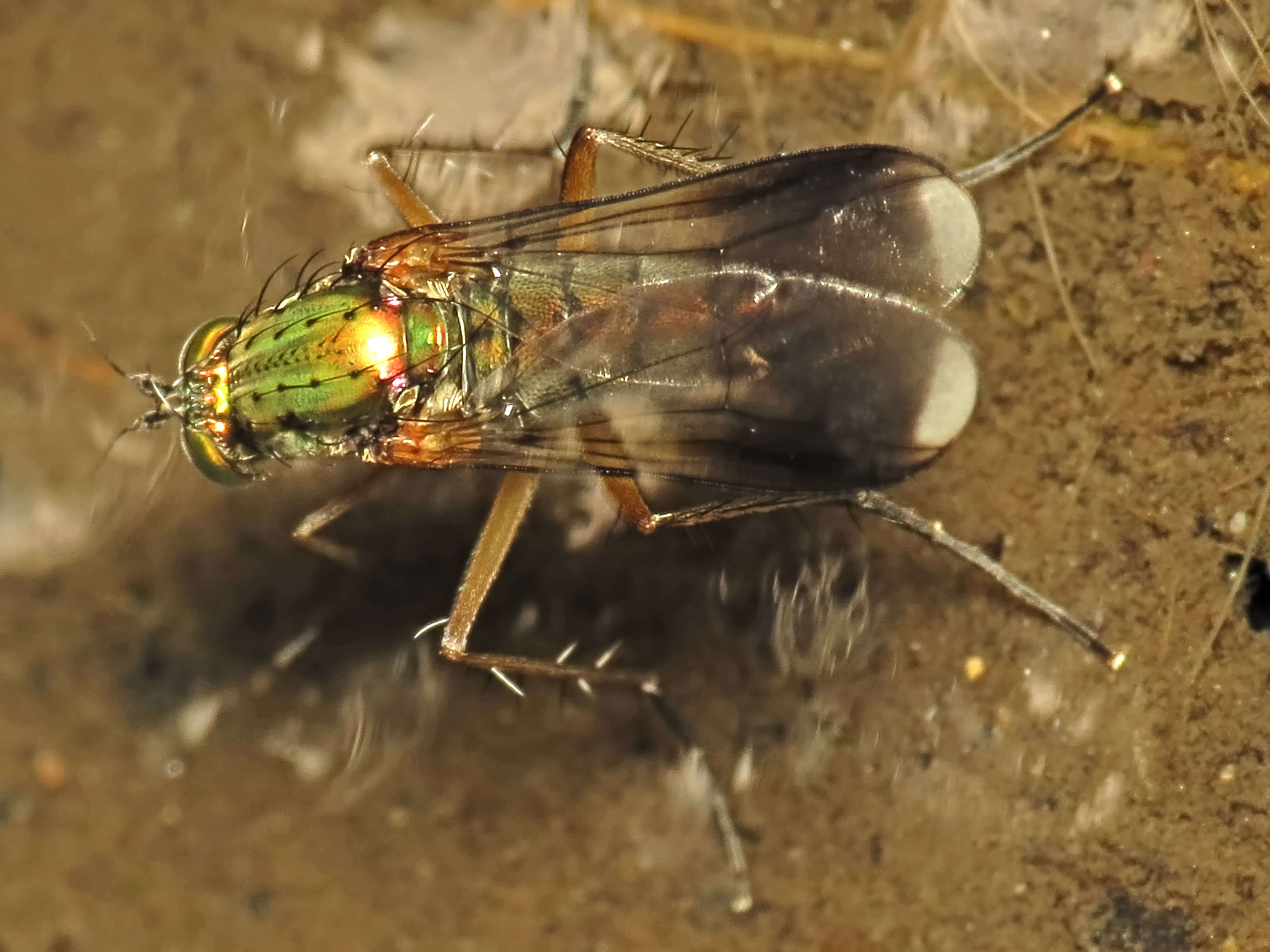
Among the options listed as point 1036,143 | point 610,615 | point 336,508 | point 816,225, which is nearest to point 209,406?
point 336,508

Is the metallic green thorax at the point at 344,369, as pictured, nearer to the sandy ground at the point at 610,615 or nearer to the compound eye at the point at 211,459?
the compound eye at the point at 211,459

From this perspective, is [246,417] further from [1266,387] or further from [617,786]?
[1266,387]

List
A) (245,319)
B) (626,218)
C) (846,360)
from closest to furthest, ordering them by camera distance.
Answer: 1. (846,360)
2. (626,218)
3. (245,319)

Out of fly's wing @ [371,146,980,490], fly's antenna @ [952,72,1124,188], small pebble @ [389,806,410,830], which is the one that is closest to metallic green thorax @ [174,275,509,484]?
fly's wing @ [371,146,980,490]

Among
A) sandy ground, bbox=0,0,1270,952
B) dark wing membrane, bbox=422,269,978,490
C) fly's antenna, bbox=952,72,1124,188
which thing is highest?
fly's antenna, bbox=952,72,1124,188

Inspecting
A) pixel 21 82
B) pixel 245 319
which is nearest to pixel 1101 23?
pixel 245 319

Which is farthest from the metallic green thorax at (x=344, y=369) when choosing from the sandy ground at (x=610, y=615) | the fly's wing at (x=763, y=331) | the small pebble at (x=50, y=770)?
the small pebble at (x=50, y=770)

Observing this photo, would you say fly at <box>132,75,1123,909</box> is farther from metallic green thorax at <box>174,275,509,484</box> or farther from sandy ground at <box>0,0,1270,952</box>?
sandy ground at <box>0,0,1270,952</box>
